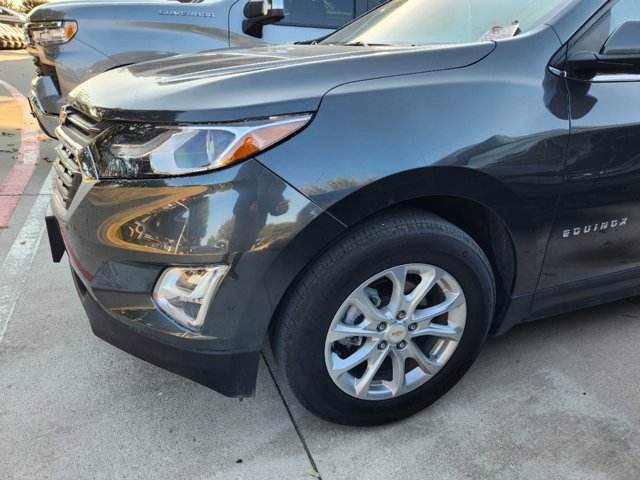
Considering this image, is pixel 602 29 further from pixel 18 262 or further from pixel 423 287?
pixel 18 262

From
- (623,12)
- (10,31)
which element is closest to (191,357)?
(623,12)

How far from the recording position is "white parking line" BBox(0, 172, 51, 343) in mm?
2822

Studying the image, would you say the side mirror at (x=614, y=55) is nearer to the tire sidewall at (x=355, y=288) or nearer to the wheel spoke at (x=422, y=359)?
the tire sidewall at (x=355, y=288)

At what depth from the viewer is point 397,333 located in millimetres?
1892

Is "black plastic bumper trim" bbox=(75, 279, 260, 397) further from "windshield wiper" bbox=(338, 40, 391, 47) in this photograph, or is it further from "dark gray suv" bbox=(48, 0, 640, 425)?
"windshield wiper" bbox=(338, 40, 391, 47)

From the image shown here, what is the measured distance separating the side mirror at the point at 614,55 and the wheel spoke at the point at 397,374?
1.22 m

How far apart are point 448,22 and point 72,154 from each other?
1738 mm

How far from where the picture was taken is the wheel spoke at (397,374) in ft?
6.35

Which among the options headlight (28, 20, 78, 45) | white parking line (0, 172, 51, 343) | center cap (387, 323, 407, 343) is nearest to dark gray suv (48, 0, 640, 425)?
center cap (387, 323, 407, 343)

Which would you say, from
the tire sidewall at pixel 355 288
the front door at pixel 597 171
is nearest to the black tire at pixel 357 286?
the tire sidewall at pixel 355 288

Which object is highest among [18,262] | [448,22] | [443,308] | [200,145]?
[448,22]

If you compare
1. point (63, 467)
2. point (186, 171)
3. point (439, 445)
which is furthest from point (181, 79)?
point (439, 445)

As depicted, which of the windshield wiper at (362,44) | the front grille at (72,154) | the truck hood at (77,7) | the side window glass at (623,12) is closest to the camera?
the front grille at (72,154)

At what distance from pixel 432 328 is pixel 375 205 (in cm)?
58
